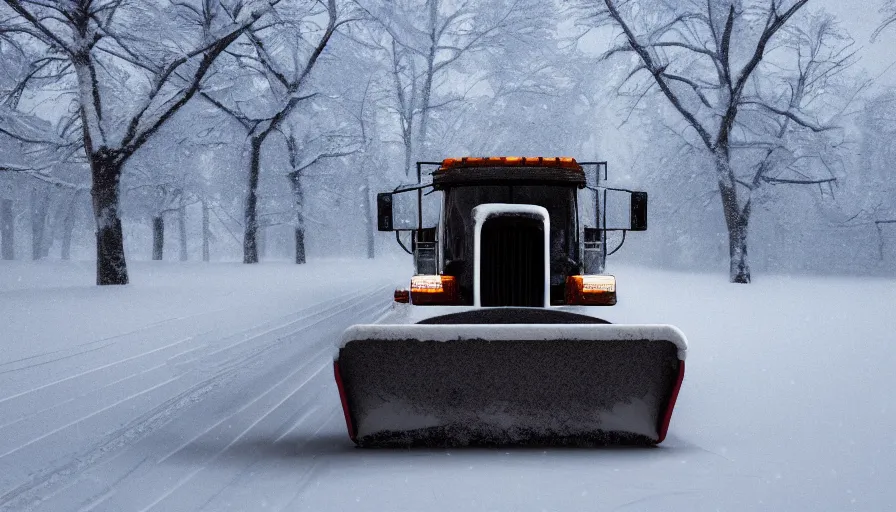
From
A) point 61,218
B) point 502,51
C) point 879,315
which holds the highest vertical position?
point 502,51

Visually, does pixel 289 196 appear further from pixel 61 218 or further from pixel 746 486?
pixel 746 486

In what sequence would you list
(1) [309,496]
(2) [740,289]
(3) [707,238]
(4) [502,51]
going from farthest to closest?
(3) [707,238] → (4) [502,51] → (2) [740,289] → (1) [309,496]

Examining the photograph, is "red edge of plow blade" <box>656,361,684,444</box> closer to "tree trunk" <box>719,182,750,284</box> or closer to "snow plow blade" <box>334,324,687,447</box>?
"snow plow blade" <box>334,324,687,447</box>

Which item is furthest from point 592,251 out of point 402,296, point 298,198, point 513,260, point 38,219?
point 38,219

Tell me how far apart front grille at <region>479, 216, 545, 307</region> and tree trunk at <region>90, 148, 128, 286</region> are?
11907mm

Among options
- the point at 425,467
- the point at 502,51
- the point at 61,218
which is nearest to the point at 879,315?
the point at 425,467

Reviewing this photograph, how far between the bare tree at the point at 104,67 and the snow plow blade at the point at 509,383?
12.9 metres

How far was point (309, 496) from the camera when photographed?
345cm

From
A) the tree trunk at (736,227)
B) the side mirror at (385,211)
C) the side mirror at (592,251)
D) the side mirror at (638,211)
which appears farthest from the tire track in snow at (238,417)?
the tree trunk at (736,227)

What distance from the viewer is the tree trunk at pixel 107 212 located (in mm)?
15156

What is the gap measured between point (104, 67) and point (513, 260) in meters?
13.4

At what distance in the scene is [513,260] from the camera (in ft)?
19.4

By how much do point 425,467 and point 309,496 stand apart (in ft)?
2.40

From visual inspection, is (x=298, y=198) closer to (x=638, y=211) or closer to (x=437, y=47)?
(x=437, y=47)
